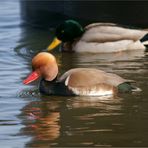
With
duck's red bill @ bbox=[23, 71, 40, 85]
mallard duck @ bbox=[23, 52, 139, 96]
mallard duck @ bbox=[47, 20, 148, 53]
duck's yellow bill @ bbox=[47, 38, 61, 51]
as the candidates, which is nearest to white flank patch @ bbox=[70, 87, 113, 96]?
mallard duck @ bbox=[23, 52, 139, 96]

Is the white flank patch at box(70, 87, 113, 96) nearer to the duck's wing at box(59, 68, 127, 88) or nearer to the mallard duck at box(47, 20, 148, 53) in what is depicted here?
the duck's wing at box(59, 68, 127, 88)

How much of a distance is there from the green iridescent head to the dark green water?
1.55 m

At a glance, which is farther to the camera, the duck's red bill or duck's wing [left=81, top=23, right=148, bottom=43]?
duck's wing [left=81, top=23, right=148, bottom=43]

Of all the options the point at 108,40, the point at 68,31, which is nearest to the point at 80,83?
the point at 108,40

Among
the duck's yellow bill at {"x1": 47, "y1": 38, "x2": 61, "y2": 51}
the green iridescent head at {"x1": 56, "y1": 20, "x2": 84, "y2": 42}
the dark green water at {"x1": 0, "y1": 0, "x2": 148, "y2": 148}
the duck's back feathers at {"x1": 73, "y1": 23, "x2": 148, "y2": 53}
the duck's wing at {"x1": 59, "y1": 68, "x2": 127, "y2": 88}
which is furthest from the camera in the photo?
the green iridescent head at {"x1": 56, "y1": 20, "x2": 84, "y2": 42}

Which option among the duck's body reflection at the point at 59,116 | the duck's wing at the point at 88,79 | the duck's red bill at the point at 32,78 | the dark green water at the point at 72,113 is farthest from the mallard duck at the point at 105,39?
the duck's body reflection at the point at 59,116

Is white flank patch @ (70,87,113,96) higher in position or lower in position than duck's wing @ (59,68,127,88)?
lower

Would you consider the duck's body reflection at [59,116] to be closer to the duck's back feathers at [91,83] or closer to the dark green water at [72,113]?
the dark green water at [72,113]

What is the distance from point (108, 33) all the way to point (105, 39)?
4.9 inches

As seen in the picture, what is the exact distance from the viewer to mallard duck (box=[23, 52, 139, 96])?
9.48 metres

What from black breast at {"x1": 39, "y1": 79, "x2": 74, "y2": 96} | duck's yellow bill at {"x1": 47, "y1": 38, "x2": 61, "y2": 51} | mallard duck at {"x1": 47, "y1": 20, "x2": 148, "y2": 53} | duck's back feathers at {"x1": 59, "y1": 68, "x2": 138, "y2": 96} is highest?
duck's back feathers at {"x1": 59, "y1": 68, "x2": 138, "y2": 96}

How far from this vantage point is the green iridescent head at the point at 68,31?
14.3 meters

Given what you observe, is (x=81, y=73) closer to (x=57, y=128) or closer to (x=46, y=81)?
(x=46, y=81)

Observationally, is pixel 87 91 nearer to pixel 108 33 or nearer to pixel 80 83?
pixel 80 83
